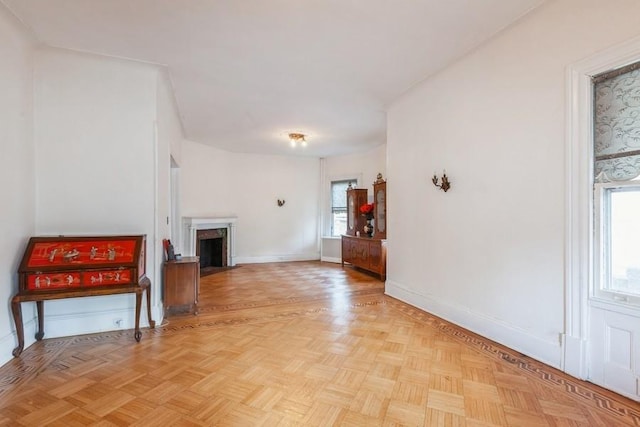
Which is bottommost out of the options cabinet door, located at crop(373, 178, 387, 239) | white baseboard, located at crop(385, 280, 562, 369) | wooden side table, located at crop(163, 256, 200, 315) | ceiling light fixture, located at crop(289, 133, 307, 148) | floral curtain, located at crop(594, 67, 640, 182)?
white baseboard, located at crop(385, 280, 562, 369)

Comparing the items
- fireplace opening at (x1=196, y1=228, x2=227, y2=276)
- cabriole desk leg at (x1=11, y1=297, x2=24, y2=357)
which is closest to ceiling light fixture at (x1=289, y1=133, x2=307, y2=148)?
fireplace opening at (x1=196, y1=228, x2=227, y2=276)

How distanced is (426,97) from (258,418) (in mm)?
3594

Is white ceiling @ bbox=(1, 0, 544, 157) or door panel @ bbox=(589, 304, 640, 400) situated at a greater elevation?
white ceiling @ bbox=(1, 0, 544, 157)

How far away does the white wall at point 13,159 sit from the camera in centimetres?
250

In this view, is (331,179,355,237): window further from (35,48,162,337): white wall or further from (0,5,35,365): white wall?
(0,5,35,365): white wall

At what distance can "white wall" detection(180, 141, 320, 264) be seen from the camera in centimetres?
702

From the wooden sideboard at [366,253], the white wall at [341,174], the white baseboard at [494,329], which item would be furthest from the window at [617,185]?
the white wall at [341,174]

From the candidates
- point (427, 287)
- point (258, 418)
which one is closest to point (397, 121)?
point (427, 287)

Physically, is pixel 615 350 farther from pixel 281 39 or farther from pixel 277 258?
pixel 277 258

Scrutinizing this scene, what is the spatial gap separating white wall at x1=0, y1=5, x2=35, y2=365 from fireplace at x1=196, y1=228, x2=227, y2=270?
13.2 feet

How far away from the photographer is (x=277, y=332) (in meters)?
3.13

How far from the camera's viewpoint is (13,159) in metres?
2.64

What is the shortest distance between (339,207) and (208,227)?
3.22 metres

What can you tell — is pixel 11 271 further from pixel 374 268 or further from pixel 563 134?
pixel 374 268
